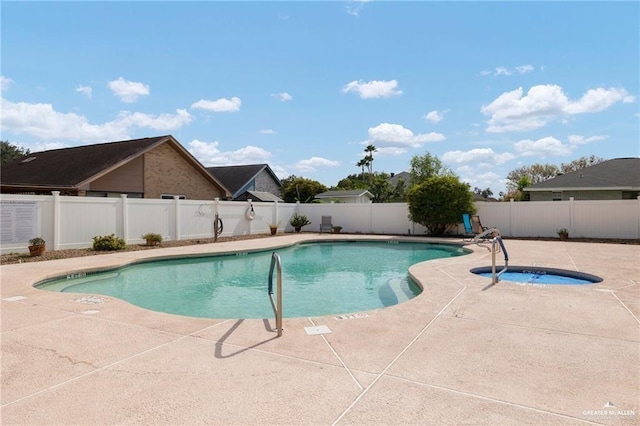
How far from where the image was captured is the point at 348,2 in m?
11.8

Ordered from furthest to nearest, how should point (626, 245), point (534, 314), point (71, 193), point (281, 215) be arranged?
point (281, 215)
point (71, 193)
point (626, 245)
point (534, 314)

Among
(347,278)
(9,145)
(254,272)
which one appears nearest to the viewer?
(347,278)

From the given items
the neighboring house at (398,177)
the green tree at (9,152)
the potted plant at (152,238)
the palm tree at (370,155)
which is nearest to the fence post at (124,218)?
the potted plant at (152,238)

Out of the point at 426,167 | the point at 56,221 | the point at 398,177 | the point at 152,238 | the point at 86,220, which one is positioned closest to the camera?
the point at 56,221

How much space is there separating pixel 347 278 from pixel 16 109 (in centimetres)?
1867

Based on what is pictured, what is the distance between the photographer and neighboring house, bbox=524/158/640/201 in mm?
19844

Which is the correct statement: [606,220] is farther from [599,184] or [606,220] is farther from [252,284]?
[252,284]

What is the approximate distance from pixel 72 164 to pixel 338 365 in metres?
20.8

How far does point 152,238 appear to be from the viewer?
14.3 metres

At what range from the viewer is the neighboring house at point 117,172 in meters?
17.1

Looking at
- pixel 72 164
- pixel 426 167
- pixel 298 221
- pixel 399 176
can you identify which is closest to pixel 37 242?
pixel 72 164

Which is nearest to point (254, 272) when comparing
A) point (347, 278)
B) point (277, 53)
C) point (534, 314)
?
point (347, 278)

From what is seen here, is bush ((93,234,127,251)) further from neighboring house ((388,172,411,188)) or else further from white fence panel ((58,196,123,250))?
neighboring house ((388,172,411,188))

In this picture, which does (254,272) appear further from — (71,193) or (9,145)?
(9,145)
